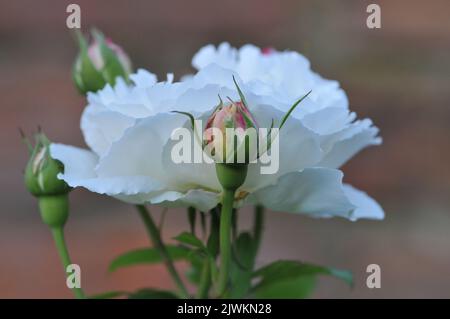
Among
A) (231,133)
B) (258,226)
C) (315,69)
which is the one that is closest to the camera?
(231,133)

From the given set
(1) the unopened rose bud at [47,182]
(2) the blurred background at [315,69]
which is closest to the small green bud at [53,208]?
(1) the unopened rose bud at [47,182]

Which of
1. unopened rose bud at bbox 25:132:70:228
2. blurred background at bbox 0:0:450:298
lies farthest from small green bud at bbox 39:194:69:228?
blurred background at bbox 0:0:450:298

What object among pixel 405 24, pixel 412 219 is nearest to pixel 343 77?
pixel 405 24

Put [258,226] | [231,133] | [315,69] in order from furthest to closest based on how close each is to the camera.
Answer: [315,69] → [258,226] → [231,133]

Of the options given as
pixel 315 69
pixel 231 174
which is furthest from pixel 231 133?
pixel 315 69

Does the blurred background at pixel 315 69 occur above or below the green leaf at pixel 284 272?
above

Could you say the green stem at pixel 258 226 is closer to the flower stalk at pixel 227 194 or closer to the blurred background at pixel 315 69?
the flower stalk at pixel 227 194

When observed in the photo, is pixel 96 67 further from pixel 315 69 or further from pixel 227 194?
pixel 315 69

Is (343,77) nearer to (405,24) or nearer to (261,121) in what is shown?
(405,24)

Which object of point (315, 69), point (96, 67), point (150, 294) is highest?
point (315, 69)
